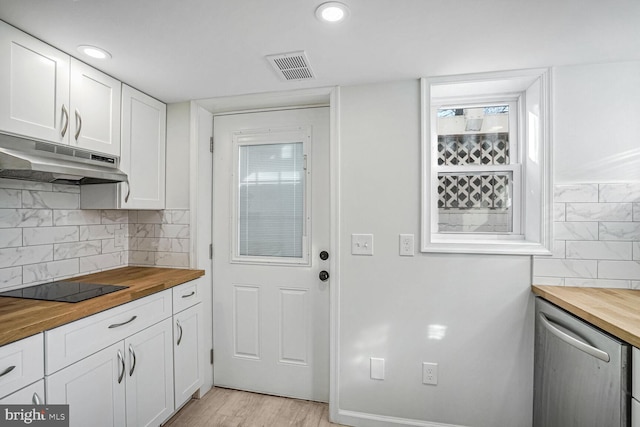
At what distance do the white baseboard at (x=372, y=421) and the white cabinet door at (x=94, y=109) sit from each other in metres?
2.20

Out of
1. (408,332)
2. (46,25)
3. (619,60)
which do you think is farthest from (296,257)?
(619,60)

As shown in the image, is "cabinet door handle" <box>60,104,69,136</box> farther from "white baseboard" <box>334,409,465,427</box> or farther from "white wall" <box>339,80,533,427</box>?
"white baseboard" <box>334,409,465,427</box>

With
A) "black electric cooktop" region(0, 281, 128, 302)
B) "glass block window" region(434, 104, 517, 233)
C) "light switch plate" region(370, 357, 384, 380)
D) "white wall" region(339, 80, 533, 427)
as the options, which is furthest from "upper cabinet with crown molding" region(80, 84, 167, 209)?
"glass block window" region(434, 104, 517, 233)

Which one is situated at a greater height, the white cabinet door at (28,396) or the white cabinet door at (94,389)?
the white cabinet door at (28,396)

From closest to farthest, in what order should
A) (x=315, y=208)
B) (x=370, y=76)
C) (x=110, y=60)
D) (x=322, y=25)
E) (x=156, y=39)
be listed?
(x=322, y=25)
(x=156, y=39)
(x=110, y=60)
(x=370, y=76)
(x=315, y=208)

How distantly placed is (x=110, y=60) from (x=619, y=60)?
2764 millimetres

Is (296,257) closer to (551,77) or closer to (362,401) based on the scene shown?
(362,401)

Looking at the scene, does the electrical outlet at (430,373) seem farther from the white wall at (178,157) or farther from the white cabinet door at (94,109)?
the white cabinet door at (94,109)

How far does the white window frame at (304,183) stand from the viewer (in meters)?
2.18

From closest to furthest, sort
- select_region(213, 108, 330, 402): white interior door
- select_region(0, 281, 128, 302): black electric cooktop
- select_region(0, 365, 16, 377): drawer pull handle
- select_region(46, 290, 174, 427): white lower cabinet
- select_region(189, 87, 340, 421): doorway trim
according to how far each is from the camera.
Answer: select_region(0, 365, 16, 377): drawer pull handle
select_region(46, 290, 174, 427): white lower cabinet
select_region(0, 281, 128, 302): black electric cooktop
select_region(189, 87, 340, 421): doorway trim
select_region(213, 108, 330, 402): white interior door

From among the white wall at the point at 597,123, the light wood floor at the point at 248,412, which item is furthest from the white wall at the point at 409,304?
the white wall at the point at 597,123

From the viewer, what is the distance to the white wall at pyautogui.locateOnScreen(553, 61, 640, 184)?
1.65 metres

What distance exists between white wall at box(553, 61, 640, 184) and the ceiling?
100mm

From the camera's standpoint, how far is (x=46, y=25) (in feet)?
4.32
